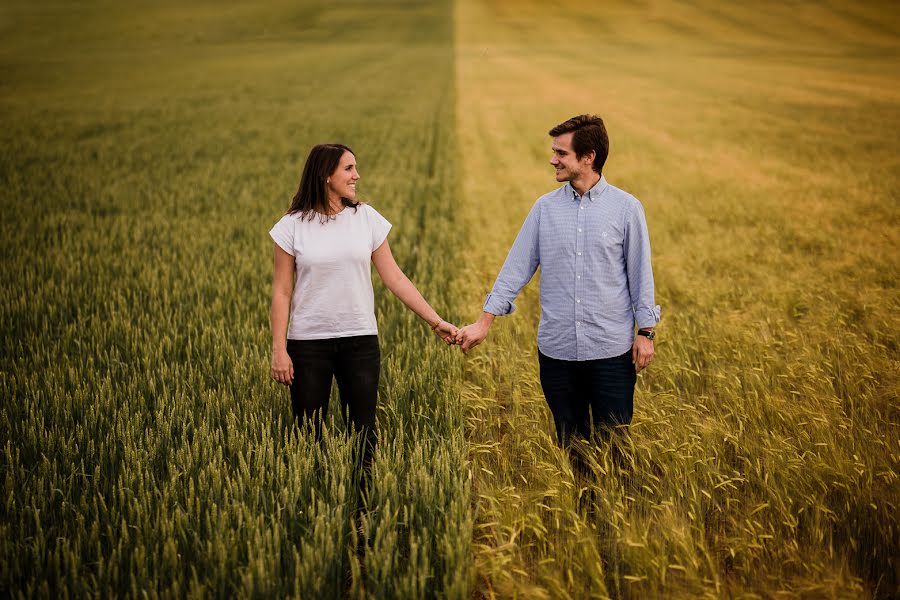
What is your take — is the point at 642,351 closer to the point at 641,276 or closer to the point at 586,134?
the point at 641,276

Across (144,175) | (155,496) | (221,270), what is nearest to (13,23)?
(144,175)

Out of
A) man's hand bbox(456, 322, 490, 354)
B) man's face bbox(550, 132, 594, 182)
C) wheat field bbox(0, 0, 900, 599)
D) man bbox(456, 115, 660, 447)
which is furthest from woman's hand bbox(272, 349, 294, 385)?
man's face bbox(550, 132, 594, 182)

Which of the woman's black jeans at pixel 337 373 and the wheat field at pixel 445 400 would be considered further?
the woman's black jeans at pixel 337 373

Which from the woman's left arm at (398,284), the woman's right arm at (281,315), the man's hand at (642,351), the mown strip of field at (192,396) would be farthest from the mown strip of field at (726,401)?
the woman's right arm at (281,315)

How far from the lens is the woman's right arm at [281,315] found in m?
2.92

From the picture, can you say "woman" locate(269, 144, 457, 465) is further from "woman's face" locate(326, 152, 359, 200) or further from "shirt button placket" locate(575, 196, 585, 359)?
"shirt button placket" locate(575, 196, 585, 359)

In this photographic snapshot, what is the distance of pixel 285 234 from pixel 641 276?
1725mm

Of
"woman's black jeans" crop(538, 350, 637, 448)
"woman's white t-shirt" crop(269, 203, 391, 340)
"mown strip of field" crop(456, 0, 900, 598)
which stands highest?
"woman's white t-shirt" crop(269, 203, 391, 340)

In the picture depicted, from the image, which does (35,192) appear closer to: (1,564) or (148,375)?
(148,375)

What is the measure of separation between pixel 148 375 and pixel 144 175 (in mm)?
10665

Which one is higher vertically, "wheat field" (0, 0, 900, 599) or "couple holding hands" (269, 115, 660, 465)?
"couple holding hands" (269, 115, 660, 465)

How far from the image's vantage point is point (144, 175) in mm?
13164

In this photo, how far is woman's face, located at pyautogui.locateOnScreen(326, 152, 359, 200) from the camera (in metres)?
2.83

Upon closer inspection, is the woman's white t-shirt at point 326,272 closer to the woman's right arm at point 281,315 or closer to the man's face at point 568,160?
the woman's right arm at point 281,315
